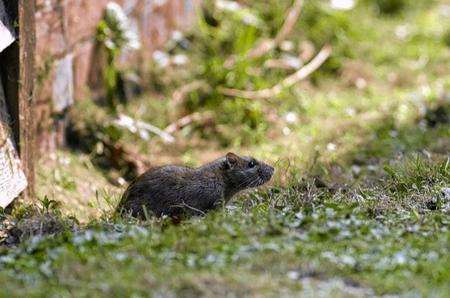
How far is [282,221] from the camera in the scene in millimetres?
4945

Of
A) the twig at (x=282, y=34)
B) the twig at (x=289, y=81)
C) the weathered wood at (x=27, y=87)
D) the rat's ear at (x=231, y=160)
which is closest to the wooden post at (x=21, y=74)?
the weathered wood at (x=27, y=87)

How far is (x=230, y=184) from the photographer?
22.1ft

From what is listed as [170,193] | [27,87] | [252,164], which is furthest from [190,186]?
[27,87]

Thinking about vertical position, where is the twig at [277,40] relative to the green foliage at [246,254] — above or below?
below

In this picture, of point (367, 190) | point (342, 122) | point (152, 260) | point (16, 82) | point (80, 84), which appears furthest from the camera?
point (342, 122)

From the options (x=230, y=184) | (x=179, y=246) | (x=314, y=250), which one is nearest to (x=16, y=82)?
(x=230, y=184)

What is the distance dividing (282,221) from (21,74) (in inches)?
97.8

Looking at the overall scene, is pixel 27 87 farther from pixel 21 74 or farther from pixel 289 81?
pixel 289 81

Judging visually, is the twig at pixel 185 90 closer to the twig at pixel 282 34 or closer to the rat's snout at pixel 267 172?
the twig at pixel 282 34

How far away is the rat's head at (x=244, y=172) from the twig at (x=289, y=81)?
2675 millimetres

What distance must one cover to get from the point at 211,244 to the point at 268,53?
19.1 ft

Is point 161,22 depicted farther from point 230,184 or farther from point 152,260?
point 152,260

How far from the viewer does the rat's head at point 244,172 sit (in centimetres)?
673

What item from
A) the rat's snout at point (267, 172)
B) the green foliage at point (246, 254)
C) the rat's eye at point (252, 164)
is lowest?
the rat's snout at point (267, 172)
